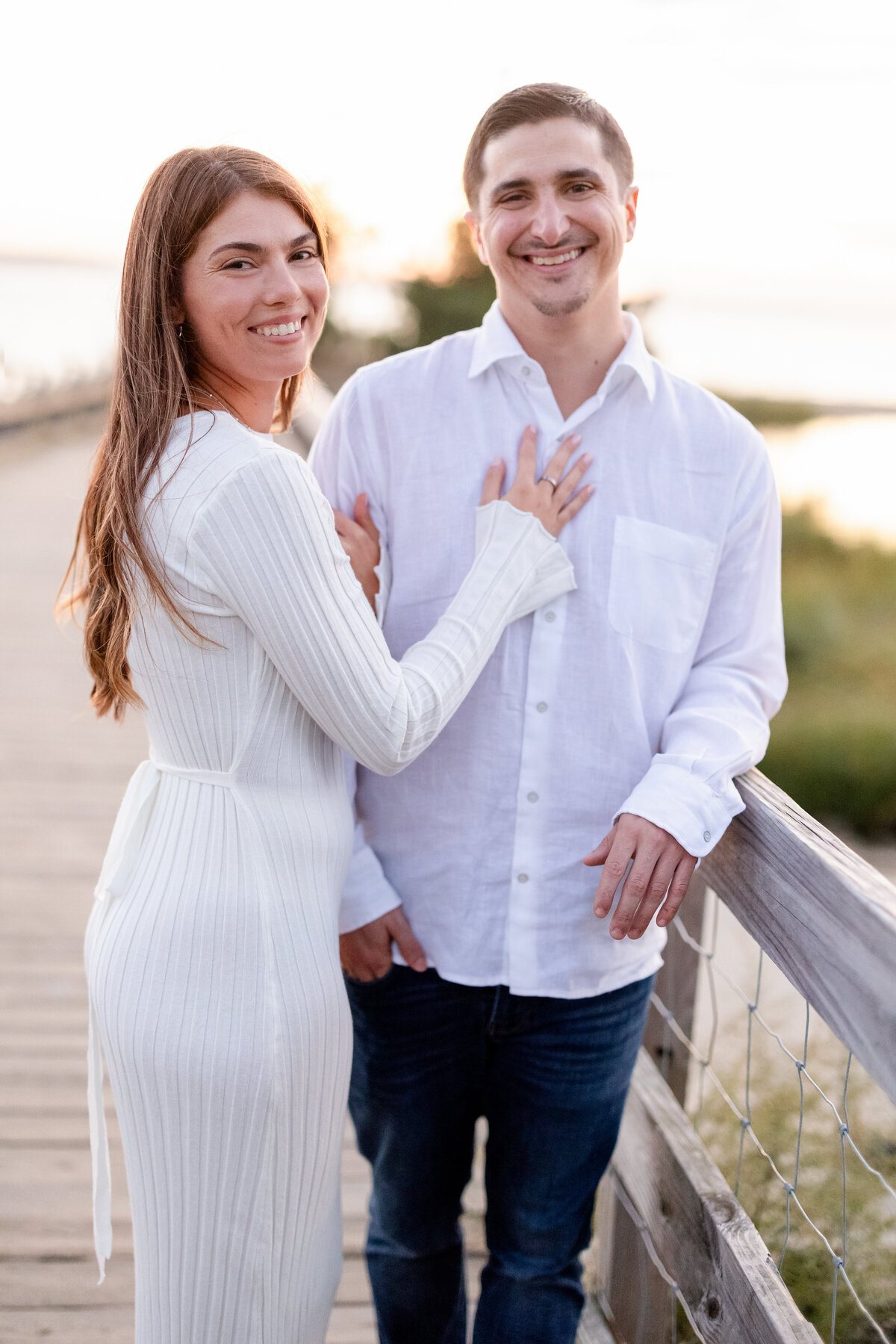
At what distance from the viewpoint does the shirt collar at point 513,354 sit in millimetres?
1574

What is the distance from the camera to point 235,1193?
1287mm

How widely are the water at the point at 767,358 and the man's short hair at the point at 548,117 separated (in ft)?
1.77

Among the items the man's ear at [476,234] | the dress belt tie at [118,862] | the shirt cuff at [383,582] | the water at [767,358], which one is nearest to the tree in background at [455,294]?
the water at [767,358]

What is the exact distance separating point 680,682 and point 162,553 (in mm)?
732

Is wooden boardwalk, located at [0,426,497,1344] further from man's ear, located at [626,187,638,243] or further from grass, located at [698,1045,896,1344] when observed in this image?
man's ear, located at [626,187,638,243]

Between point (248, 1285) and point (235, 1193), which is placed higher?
point (235, 1193)

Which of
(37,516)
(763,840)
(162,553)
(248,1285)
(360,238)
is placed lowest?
(37,516)

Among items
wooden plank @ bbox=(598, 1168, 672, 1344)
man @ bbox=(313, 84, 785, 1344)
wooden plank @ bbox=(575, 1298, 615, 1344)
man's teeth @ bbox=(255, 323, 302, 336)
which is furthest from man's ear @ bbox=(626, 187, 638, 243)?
wooden plank @ bbox=(575, 1298, 615, 1344)

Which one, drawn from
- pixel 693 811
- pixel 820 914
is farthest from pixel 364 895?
pixel 820 914

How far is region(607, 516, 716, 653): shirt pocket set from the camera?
1.54m

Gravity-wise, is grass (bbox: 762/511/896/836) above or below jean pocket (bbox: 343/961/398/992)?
below

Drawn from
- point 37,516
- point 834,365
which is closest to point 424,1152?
point 37,516

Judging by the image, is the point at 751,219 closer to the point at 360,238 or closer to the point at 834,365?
the point at 360,238

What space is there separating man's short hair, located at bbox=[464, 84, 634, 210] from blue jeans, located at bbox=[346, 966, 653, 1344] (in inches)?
44.9
